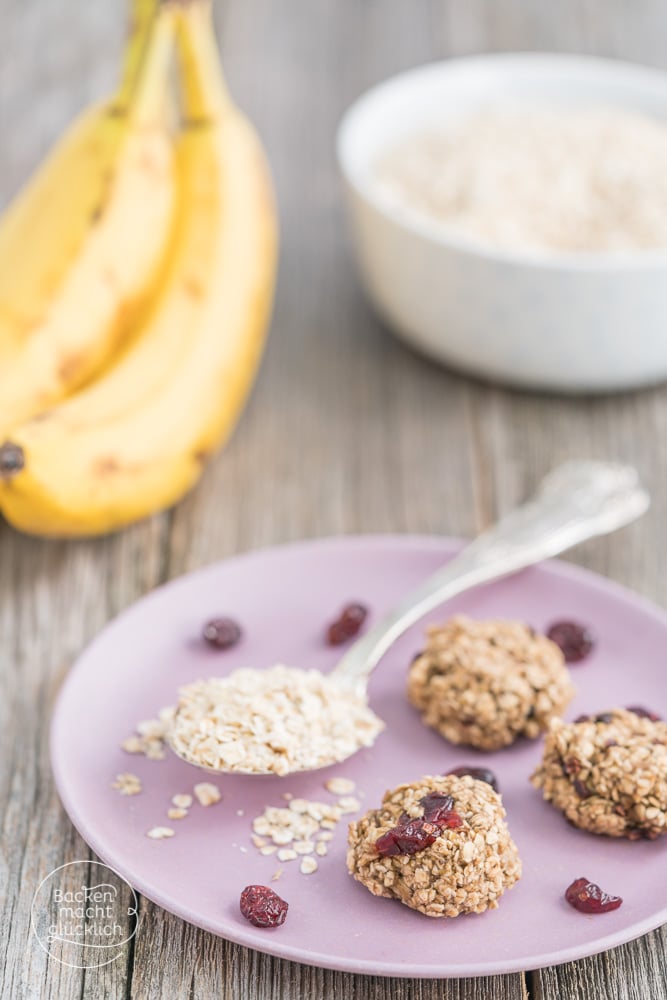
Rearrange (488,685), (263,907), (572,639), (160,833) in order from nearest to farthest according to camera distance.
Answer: (263,907) < (160,833) < (488,685) < (572,639)

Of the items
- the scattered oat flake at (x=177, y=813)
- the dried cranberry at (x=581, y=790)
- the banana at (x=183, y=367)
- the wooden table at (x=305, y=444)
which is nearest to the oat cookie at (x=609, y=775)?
the dried cranberry at (x=581, y=790)

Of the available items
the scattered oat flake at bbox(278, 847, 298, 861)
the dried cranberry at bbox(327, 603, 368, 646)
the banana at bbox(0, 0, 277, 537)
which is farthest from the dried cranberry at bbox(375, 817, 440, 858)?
the banana at bbox(0, 0, 277, 537)

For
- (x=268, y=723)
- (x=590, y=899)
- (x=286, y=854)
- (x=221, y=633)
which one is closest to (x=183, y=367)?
(x=221, y=633)

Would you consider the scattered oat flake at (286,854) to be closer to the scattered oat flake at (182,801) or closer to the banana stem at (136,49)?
the scattered oat flake at (182,801)

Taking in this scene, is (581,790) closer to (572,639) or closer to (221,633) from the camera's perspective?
(572,639)

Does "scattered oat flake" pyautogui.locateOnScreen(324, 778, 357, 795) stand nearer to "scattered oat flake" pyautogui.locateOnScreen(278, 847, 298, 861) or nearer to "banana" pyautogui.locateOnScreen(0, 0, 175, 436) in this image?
"scattered oat flake" pyautogui.locateOnScreen(278, 847, 298, 861)
